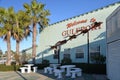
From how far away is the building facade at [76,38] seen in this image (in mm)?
29047

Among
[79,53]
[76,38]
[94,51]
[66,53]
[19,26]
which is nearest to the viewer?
[94,51]

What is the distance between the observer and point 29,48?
47.7 metres

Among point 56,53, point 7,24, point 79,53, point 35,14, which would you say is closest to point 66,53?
point 56,53

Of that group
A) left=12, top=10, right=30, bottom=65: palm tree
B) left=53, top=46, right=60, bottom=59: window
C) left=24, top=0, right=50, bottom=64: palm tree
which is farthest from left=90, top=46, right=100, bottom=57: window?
left=12, top=10, right=30, bottom=65: palm tree

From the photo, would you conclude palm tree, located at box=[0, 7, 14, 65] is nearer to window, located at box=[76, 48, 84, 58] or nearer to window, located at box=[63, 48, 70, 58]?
window, located at box=[63, 48, 70, 58]

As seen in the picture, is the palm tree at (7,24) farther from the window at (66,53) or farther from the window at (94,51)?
the window at (94,51)

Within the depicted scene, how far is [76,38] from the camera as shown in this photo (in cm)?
3319

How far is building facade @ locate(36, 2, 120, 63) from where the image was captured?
29.0 meters

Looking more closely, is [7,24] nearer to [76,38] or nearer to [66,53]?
[66,53]

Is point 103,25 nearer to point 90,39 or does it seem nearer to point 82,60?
point 90,39

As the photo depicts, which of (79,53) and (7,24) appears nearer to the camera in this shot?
Answer: (79,53)

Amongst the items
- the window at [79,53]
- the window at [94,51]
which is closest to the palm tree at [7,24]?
the window at [79,53]

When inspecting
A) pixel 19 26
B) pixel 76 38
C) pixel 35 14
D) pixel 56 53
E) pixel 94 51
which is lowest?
pixel 56 53

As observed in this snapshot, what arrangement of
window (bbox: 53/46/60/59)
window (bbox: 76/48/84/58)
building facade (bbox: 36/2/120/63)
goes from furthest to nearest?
1. window (bbox: 53/46/60/59)
2. window (bbox: 76/48/84/58)
3. building facade (bbox: 36/2/120/63)
